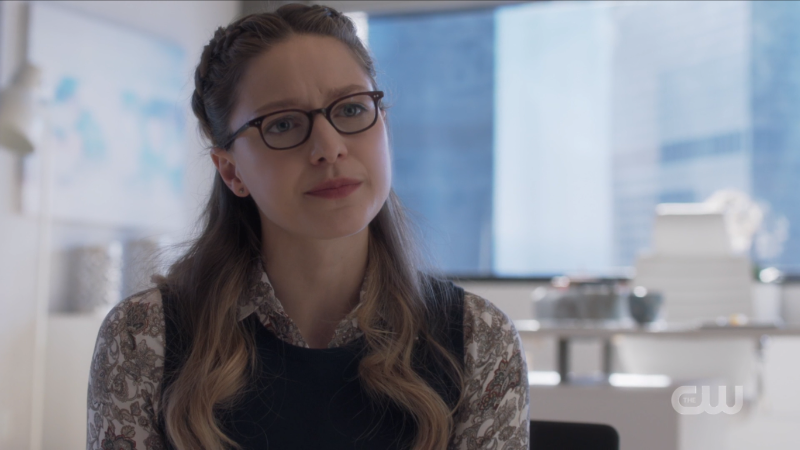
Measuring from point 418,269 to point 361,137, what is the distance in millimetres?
272

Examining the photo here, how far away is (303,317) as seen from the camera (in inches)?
48.6

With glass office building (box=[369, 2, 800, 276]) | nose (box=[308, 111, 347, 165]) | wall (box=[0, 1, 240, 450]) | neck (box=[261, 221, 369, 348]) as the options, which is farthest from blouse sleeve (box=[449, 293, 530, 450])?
glass office building (box=[369, 2, 800, 276])

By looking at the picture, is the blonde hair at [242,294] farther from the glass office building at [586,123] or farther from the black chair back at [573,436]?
the glass office building at [586,123]

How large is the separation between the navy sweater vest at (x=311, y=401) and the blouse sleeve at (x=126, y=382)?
2 cm

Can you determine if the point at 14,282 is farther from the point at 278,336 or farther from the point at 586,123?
the point at 586,123

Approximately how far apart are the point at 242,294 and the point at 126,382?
209 mm

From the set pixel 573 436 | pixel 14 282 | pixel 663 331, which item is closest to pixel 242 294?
pixel 573 436

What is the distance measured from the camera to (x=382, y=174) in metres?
1.19

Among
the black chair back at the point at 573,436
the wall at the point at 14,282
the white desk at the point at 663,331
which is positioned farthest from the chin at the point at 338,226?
the wall at the point at 14,282

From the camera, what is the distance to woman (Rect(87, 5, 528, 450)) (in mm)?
1115

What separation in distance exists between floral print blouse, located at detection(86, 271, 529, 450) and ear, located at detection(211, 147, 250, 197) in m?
0.16

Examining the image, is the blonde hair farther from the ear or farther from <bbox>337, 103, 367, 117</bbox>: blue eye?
<bbox>337, 103, 367, 117</bbox>: blue eye

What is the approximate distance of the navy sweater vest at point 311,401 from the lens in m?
1.10

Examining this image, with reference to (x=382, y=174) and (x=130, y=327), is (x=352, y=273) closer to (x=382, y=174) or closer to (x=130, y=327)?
(x=382, y=174)
